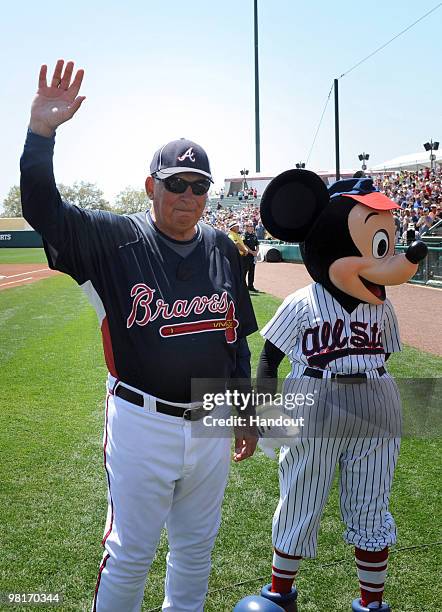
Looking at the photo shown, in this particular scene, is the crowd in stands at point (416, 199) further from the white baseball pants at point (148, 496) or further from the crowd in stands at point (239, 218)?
the white baseball pants at point (148, 496)

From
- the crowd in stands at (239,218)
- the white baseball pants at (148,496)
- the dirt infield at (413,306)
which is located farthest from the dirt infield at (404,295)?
the white baseball pants at (148,496)

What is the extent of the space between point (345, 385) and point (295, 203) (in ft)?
2.73

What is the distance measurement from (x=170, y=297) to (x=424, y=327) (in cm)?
789

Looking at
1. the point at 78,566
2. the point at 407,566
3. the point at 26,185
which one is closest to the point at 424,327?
the point at 407,566

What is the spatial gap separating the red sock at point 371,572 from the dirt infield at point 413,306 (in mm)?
5506

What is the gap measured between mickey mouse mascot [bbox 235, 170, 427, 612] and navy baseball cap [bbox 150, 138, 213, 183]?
69 cm

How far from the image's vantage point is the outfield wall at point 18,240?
46.4 metres

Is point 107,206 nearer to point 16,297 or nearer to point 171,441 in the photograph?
point 16,297

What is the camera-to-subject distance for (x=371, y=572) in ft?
7.87

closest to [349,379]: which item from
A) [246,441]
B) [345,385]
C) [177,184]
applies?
[345,385]

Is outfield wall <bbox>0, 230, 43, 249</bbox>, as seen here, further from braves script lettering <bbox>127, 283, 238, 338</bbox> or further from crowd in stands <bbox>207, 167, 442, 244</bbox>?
braves script lettering <bbox>127, 283, 238, 338</bbox>

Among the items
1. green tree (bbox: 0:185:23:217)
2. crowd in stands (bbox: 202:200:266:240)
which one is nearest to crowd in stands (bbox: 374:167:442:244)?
crowd in stands (bbox: 202:200:266:240)

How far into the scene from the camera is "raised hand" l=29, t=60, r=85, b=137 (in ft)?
6.33

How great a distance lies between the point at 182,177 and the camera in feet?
7.03
